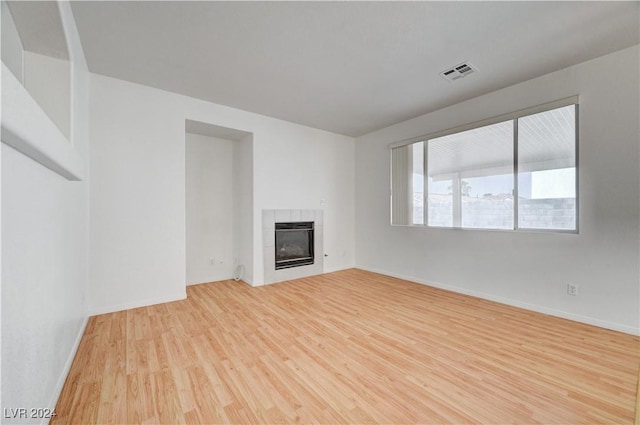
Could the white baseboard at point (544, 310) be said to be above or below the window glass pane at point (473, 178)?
below

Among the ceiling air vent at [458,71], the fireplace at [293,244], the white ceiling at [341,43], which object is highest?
the white ceiling at [341,43]

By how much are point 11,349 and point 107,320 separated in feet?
6.98

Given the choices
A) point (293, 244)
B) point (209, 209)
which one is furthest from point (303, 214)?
point (209, 209)

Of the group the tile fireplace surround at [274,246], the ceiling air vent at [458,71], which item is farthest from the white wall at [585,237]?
the tile fireplace surround at [274,246]

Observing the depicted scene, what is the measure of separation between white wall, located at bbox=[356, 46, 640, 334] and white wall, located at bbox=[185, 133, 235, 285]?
3549 millimetres

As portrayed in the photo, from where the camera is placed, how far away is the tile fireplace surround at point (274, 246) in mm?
4203

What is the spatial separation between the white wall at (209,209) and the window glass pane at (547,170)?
Result: 14.1 ft

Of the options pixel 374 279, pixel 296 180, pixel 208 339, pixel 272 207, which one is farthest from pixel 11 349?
pixel 374 279

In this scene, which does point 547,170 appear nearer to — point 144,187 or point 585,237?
point 585,237

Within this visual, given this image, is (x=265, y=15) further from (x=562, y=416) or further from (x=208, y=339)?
(x=562, y=416)

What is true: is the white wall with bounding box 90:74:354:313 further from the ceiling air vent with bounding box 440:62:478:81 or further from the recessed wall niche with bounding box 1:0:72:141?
the ceiling air vent with bounding box 440:62:478:81

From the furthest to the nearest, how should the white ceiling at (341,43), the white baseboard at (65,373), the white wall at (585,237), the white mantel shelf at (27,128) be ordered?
1. the white wall at (585,237)
2. the white ceiling at (341,43)
3. the white baseboard at (65,373)
4. the white mantel shelf at (27,128)

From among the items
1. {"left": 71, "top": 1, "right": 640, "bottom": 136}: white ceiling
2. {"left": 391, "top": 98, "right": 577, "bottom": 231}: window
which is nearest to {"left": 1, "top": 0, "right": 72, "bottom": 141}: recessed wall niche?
{"left": 71, "top": 1, "right": 640, "bottom": 136}: white ceiling

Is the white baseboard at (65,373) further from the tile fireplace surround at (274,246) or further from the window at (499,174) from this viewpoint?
the window at (499,174)
